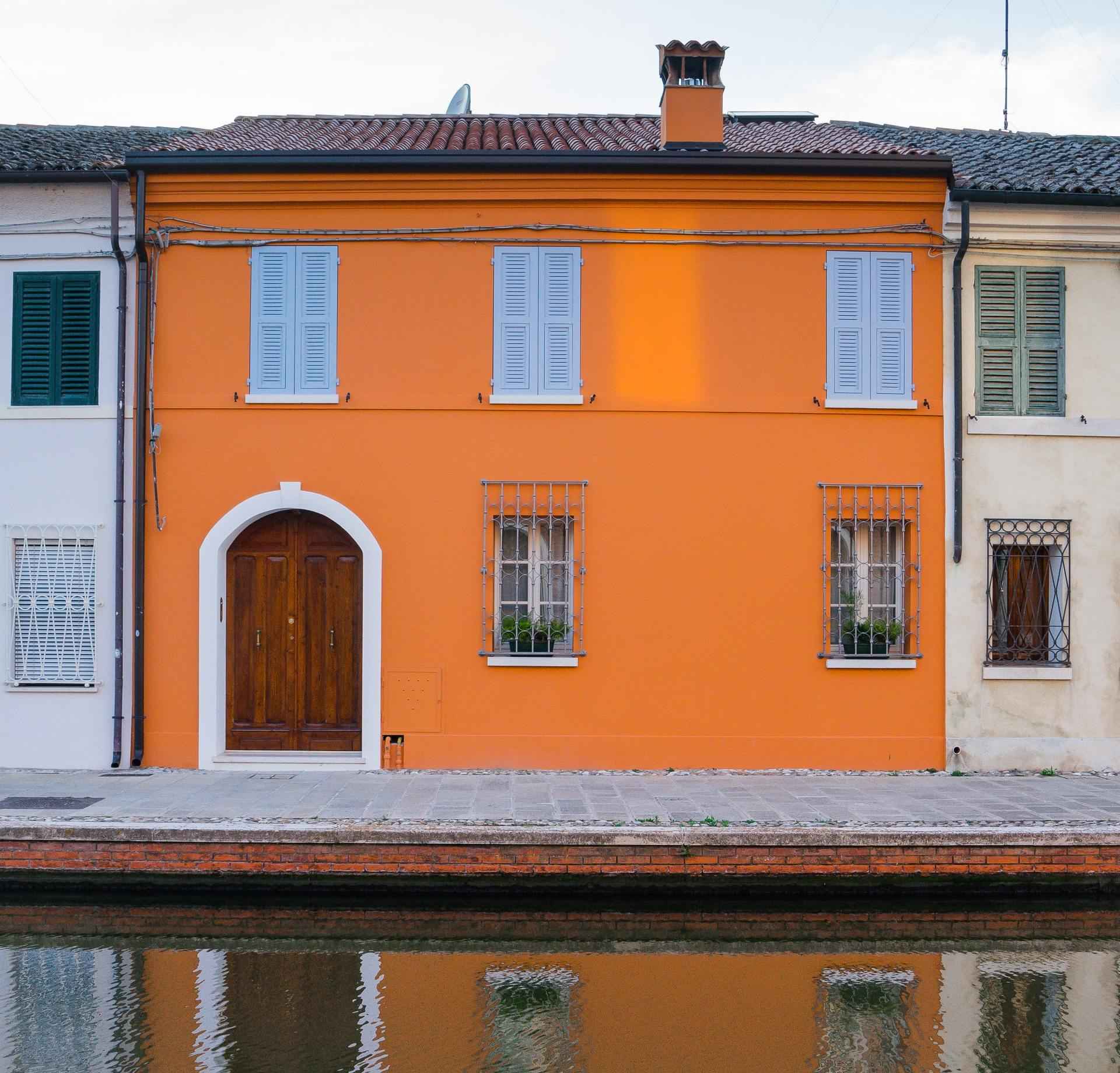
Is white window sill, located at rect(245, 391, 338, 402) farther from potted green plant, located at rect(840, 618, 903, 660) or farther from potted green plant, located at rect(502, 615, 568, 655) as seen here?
potted green plant, located at rect(840, 618, 903, 660)

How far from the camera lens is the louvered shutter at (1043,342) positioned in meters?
10.9

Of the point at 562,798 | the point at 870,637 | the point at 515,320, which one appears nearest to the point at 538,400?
the point at 515,320

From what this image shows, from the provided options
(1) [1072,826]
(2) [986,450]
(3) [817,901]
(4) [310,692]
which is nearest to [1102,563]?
(2) [986,450]

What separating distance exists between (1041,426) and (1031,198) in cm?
216

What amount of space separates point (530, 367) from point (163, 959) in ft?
20.0

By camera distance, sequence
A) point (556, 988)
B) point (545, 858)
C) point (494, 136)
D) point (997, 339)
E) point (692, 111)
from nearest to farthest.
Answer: point (556, 988), point (545, 858), point (997, 339), point (692, 111), point (494, 136)

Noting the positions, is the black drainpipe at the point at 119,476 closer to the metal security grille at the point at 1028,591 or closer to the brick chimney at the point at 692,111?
the brick chimney at the point at 692,111

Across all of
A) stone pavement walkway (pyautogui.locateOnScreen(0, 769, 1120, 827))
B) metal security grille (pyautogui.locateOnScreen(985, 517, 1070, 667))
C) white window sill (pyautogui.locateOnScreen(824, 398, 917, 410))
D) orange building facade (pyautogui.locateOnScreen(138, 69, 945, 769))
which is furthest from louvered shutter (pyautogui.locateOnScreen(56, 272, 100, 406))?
metal security grille (pyautogui.locateOnScreen(985, 517, 1070, 667))

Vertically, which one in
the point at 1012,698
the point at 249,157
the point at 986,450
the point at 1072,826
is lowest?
the point at 1072,826

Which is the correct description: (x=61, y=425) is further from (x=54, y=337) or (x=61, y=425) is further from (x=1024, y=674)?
(x=1024, y=674)

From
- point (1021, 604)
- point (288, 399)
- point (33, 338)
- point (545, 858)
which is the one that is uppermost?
point (33, 338)

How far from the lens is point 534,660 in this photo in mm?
10602

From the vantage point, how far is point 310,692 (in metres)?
10.9

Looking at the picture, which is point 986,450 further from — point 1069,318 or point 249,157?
point 249,157
